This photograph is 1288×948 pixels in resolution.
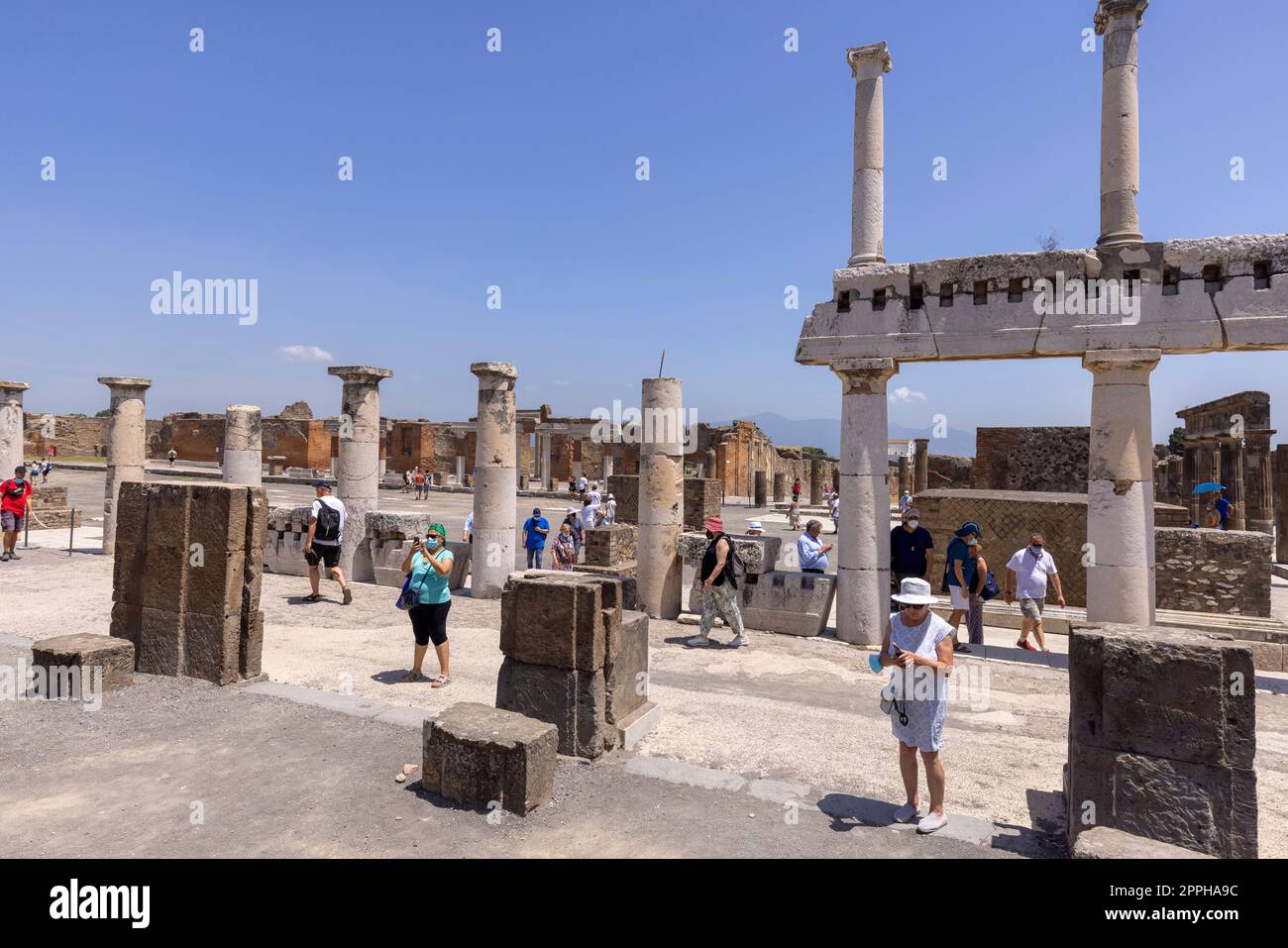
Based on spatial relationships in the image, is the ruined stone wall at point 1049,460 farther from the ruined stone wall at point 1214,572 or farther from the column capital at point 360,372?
the column capital at point 360,372

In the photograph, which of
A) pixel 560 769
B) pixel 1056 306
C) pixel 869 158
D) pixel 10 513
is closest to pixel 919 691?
pixel 560 769

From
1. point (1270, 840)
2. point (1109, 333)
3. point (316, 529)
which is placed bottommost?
point (1270, 840)

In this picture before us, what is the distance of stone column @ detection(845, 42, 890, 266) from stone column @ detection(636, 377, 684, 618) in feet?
10.7

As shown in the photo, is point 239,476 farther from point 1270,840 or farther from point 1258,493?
point 1258,493

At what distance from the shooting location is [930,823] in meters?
4.39

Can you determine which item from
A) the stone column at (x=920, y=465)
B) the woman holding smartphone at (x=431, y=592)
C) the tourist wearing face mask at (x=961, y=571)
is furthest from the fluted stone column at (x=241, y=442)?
the stone column at (x=920, y=465)

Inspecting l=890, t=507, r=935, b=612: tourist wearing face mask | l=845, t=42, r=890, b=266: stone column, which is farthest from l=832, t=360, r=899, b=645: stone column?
l=845, t=42, r=890, b=266: stone column

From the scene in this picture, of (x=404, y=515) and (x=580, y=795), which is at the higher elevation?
(x=404, y=515)

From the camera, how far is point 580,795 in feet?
16.1

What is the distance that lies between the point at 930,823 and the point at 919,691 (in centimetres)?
74

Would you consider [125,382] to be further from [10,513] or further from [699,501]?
[699,501]

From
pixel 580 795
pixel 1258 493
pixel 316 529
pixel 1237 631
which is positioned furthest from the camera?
pixel 1258 493
